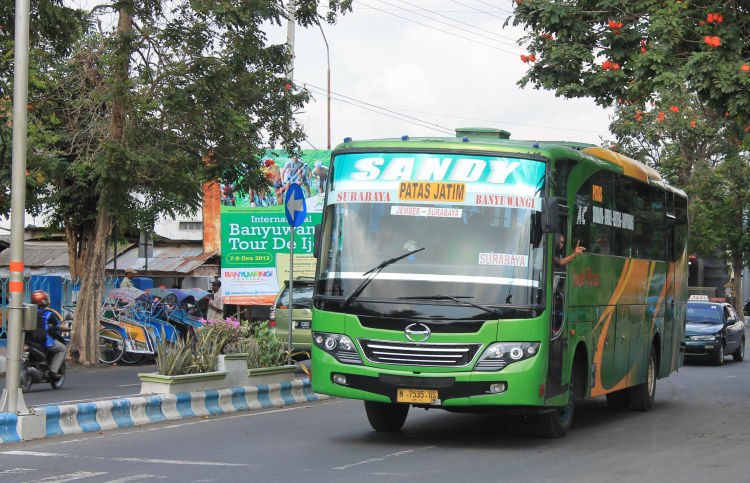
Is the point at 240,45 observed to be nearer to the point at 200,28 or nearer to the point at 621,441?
the point at 200,28

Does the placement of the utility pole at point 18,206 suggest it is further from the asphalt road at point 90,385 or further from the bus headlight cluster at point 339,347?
the asphalt road at point 90,385

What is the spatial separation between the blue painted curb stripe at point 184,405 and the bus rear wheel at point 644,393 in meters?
6.36

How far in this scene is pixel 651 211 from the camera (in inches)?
637

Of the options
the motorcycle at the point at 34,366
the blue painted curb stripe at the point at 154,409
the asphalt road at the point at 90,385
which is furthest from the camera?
the motorcycle at the point at 34,366

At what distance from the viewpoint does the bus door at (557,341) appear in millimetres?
11547

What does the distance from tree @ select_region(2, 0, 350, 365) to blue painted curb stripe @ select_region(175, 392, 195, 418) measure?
7.62 meters

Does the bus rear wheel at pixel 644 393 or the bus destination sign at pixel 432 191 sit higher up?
the bus destination sign at pixel 432 191

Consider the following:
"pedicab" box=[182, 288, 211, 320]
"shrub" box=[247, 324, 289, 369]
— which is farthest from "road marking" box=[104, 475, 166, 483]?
"pedicab" box=[182, 288, 211, 320]

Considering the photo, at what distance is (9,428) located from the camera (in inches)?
456

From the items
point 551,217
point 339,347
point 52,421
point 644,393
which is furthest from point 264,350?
point 551,217

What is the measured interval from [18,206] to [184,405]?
365 centimetres

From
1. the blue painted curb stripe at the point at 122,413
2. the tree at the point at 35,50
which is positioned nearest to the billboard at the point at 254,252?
the tree at the point at 35,50

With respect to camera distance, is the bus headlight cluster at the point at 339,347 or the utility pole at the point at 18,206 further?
the utility pole at the point at 18,206

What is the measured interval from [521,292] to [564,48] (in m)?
5.56
